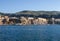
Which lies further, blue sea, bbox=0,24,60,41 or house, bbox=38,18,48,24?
house, bbox=38,18,48,24

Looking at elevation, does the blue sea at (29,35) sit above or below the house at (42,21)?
above

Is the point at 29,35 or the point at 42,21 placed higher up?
the point at 29,35

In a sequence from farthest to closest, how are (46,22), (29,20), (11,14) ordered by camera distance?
(11,14)
(46,22)
(29,20)

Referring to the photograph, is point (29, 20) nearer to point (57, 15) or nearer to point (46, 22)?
point (46, 22)

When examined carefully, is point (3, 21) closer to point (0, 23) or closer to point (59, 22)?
point (0, 23)

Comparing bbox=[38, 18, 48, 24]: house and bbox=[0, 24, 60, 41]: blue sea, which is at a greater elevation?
bbox=[0, 24, 60, 41]: blue sea

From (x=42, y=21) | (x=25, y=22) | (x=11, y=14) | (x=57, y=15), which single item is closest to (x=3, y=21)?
(x=25, y=22)

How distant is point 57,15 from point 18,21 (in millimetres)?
33826

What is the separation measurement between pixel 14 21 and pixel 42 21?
46.8 ft

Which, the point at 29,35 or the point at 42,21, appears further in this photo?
the point at 42,21

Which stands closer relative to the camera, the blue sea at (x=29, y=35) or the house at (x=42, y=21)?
the blue sea at (x=29, y=35)

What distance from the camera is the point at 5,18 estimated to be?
105375 millimetres

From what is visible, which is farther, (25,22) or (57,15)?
(57,15)

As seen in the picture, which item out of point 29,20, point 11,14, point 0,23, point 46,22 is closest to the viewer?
point 0,23
